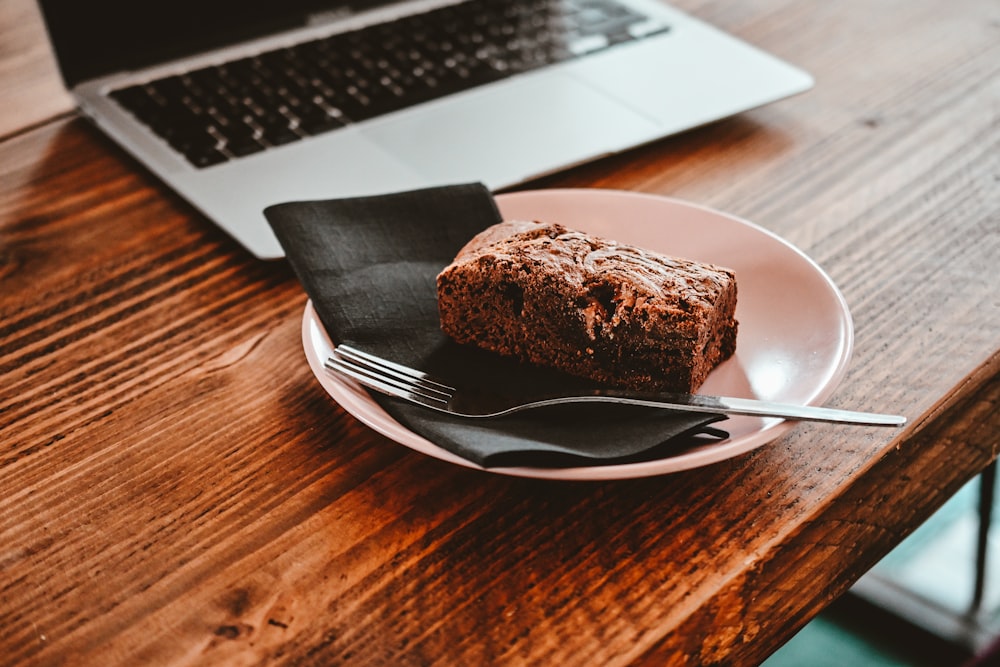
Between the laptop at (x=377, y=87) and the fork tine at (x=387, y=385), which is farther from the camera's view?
the laptop at (x=377, y=87)

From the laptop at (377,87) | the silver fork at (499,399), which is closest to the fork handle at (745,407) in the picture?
the silver fork at (499,399)

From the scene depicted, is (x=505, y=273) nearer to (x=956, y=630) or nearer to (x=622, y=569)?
(x=622, y=569)

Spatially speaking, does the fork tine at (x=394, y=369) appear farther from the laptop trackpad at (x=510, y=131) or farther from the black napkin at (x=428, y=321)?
the laptop trackpad at (x=510, y=131)

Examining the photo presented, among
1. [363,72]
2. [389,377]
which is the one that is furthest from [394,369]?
[363,72]

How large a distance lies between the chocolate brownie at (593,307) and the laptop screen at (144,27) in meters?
0.54

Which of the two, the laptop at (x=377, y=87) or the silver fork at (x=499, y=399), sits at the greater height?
the laptop at (x=377, y=87)

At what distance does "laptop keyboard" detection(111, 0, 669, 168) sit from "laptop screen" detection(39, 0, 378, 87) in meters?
0.04

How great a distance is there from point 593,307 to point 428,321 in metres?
0.13

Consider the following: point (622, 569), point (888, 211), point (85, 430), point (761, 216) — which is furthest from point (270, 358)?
point (888, 211)

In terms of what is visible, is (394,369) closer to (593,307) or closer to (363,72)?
(593,307)

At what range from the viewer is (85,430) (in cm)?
64

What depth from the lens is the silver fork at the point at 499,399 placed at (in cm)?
A: 55

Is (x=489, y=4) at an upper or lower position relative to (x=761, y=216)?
upper

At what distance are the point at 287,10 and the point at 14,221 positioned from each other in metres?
0.38
